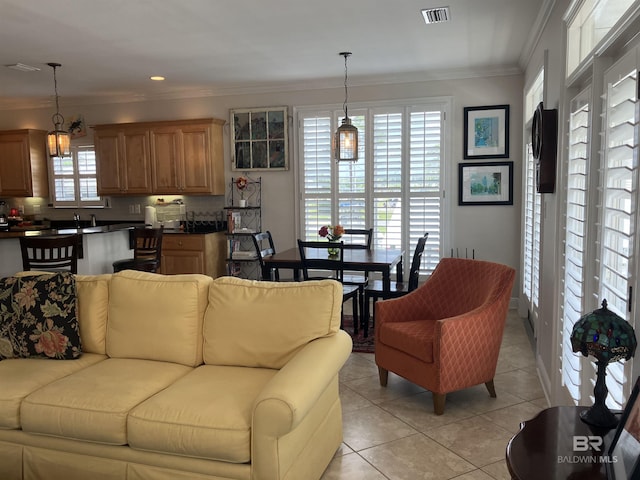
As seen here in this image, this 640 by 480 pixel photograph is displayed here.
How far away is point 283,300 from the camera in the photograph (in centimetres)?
266

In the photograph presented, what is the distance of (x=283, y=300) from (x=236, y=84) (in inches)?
174

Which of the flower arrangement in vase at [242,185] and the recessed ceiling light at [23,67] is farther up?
the recessed ceiling light at [23,67]

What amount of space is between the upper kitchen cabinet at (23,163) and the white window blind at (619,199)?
24.2 feet

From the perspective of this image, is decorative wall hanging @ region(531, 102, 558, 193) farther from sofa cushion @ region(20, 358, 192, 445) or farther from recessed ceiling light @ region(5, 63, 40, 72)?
recessed ceiling light @ region(5, 63, 40, 72)

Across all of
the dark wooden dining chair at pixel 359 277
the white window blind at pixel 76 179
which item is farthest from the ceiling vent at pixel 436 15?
the white window blind at pixel 76 179

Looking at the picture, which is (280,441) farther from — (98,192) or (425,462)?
(98,192)

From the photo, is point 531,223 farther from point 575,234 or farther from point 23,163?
point 23,163

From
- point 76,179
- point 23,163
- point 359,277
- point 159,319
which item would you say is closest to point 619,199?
point 159,319

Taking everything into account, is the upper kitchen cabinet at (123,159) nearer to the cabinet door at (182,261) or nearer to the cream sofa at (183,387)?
the cabinet door at (182,261)

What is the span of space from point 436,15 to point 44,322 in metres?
3.46

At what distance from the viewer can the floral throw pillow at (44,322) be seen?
9.26 feet

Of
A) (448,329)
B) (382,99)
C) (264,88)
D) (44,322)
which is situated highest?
(264,88)

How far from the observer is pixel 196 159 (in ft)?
21.4

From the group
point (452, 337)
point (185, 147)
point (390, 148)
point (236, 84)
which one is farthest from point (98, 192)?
point (452, 337)
